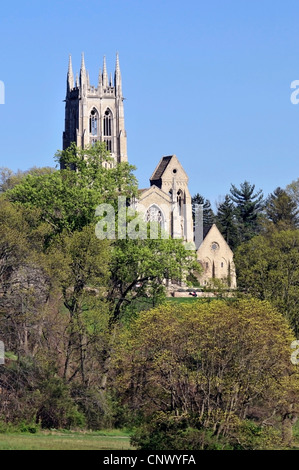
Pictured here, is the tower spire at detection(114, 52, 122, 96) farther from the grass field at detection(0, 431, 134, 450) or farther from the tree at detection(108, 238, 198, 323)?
the grass field at detection(0, 431, 134, 450)

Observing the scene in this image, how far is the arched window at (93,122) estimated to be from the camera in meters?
143

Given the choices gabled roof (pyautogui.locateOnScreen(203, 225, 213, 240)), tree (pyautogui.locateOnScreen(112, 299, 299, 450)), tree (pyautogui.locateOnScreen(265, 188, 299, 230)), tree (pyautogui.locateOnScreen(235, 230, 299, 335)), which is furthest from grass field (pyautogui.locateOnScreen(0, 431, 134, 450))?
gabled roof (pyautogui.locateOnScreen(203, 225, 213, 240))

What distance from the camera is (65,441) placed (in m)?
38.0

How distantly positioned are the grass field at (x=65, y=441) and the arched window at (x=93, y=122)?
330 feet

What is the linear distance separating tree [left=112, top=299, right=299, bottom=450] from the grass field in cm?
157

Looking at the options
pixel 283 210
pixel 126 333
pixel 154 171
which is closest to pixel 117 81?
pixel 154 171

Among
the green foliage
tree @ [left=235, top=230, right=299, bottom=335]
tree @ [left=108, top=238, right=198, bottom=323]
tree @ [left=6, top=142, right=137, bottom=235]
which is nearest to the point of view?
the green foliage

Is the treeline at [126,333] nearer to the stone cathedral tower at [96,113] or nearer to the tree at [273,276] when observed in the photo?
the tree at [273,276]

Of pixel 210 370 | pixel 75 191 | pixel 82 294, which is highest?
pixel 75 191

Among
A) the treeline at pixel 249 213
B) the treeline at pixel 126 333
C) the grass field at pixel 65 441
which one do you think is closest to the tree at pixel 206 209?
the treeline at pixel 249 213

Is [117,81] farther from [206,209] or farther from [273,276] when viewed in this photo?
[273,276]

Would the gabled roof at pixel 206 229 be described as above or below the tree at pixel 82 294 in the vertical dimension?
above

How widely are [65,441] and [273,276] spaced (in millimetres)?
20086

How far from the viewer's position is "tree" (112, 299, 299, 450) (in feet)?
120
